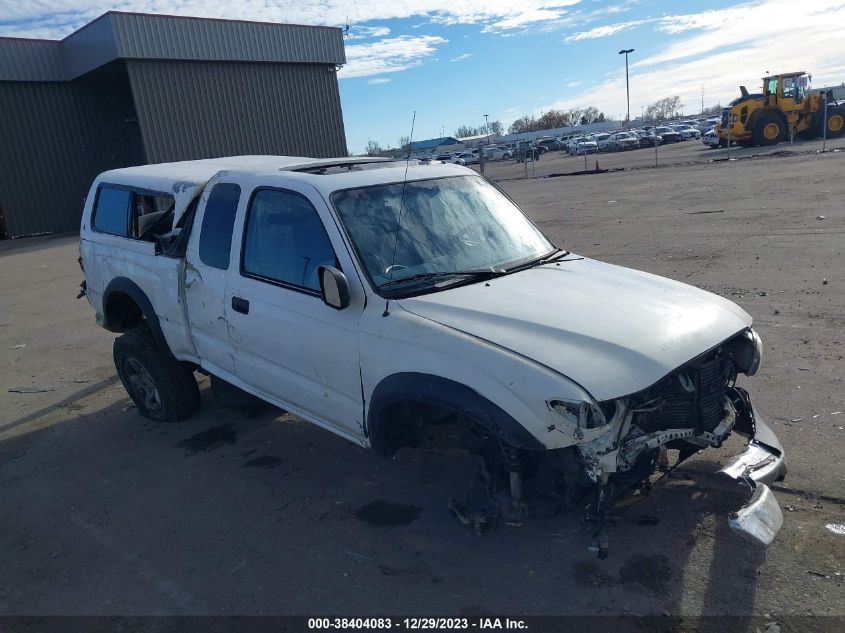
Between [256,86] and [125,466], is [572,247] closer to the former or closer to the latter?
[125,466]

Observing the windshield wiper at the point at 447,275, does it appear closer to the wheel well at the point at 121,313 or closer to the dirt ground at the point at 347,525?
the dirt ground at the point at 347,525

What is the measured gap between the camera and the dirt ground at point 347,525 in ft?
10.4

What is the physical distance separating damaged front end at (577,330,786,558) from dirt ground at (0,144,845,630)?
0.30 metres

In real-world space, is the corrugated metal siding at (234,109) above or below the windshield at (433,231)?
above

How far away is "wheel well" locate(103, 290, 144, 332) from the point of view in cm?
594

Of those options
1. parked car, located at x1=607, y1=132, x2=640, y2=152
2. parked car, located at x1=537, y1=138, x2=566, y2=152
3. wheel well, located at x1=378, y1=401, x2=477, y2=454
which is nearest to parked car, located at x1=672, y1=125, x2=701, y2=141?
parked car, located at x1=607, y1=132, x2=640, y2=152

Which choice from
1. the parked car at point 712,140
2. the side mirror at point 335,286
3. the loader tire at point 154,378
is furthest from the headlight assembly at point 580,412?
the parked car at point 712,140

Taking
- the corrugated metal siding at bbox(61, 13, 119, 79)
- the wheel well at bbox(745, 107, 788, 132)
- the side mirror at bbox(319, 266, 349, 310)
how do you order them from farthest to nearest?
the wheel well at bbox(745, 107, 788, 132)
the corrugated metal siding at bbox(61, 13, 119, 79)
the side mirror at bbox(319, 266, 349, 310)

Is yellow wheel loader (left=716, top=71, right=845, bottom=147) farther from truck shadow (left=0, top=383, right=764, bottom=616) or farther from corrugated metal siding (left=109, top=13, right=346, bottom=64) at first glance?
truck shadow (left=0, top=383, right=764, bottom=616)

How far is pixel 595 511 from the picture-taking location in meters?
3.21

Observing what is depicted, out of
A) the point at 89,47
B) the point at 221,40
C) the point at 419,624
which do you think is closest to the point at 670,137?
the point at 221,40

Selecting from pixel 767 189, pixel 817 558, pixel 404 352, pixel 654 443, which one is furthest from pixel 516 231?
pixel 767 189

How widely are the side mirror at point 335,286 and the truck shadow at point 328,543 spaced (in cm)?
132

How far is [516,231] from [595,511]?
195 cm
